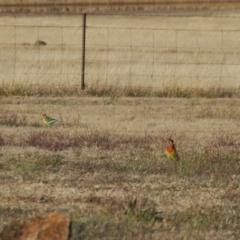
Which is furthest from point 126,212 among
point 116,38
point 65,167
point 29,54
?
point 116,38

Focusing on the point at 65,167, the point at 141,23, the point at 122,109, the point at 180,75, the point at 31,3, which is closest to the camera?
the point at 65,167

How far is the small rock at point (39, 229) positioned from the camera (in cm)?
724

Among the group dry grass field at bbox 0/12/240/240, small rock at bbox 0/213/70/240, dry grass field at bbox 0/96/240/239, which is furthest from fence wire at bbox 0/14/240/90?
small rock at bbox 0/213/70/240

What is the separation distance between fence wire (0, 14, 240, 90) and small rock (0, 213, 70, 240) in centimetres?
1218

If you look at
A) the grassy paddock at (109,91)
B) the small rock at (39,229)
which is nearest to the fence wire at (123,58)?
the grassy paddock at (109,91)

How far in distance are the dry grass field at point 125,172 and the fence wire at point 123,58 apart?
468 cm

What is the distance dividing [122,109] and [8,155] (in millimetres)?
5751

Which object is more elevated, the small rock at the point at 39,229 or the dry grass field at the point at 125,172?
the small rock at the point at 39,229

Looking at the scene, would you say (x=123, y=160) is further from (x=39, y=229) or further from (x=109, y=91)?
(x=109, y=91)

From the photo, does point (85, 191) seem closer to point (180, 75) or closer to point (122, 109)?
point (122, 109)

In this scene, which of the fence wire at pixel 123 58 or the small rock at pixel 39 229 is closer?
the small rock at pixel 39 229

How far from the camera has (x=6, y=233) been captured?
24.0 feet

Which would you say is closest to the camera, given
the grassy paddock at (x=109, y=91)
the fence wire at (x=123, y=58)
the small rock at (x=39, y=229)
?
the small rock at (x=39, y=229)

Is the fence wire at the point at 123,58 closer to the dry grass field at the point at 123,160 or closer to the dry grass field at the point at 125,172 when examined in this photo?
the dry grass field at the point at 123,160
